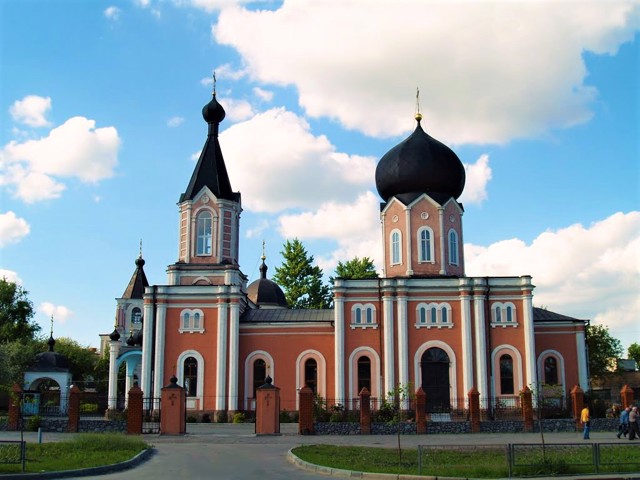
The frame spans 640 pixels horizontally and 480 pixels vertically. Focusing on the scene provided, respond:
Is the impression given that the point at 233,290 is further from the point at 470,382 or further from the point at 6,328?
the point at 6,328

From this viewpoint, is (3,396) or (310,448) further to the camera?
(3,396)

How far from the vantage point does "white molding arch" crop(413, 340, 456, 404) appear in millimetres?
35688

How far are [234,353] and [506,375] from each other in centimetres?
A: 1340

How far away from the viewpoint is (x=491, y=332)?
36.4 metres

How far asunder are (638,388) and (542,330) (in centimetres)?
2673

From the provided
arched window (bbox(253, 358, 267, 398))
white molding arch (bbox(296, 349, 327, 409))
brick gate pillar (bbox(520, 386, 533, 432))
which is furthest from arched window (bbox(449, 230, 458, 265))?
arched window (bbox(253, 358, 267, 398))

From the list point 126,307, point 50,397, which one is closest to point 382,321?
point 50,397

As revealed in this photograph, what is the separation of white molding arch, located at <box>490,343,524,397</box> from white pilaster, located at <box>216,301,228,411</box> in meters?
13.1

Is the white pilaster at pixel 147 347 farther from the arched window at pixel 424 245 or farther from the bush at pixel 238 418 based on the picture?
the arched window at pixel 424 245

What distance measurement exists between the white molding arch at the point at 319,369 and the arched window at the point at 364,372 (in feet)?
7.88

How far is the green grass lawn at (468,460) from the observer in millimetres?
15305

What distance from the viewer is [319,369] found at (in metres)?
38.3

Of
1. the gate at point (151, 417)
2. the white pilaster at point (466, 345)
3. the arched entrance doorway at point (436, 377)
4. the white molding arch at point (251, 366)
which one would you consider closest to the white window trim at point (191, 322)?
the white molding arch at point (251, 366)

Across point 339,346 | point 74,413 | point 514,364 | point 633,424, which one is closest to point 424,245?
point 339,346
